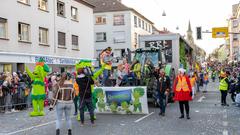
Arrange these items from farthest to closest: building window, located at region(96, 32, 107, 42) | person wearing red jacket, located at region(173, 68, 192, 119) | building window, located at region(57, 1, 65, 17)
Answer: building window, located at region(96, 32, 107, 42) → building window, located at region(57, 1, 65, 17) → person wearing red jacket, located at region(173, 68, 192, 119)

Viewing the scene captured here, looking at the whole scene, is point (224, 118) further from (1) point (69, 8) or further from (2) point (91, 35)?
(2) point (91, 35)

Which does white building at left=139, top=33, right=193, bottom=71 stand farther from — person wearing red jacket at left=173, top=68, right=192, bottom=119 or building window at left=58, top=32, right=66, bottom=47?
building window at left=58, top=32, right=66, bottom=47

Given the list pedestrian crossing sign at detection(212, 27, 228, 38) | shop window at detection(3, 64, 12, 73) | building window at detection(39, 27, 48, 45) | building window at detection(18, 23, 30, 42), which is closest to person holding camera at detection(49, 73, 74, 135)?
shop window at detection(3, 64, 12, 73)

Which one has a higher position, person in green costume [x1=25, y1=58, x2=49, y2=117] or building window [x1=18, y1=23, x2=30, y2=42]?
building window [x1=18, y1=23, x2=30, y2=42]

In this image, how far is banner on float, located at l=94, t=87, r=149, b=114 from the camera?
47.9ft

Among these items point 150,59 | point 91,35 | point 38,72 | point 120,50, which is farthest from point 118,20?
point 38,72

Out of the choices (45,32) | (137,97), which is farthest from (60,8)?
(137,97)

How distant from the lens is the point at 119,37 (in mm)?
59281

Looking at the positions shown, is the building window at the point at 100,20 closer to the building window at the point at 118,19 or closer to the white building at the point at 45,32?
the building window at the point at 118,19

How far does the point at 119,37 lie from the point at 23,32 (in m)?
31.9

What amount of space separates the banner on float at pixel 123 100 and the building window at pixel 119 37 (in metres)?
44.2

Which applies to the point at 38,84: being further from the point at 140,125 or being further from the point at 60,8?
the point at 60,8

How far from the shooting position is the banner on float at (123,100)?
14586 mm

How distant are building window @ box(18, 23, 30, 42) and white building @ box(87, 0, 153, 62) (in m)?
30.2
